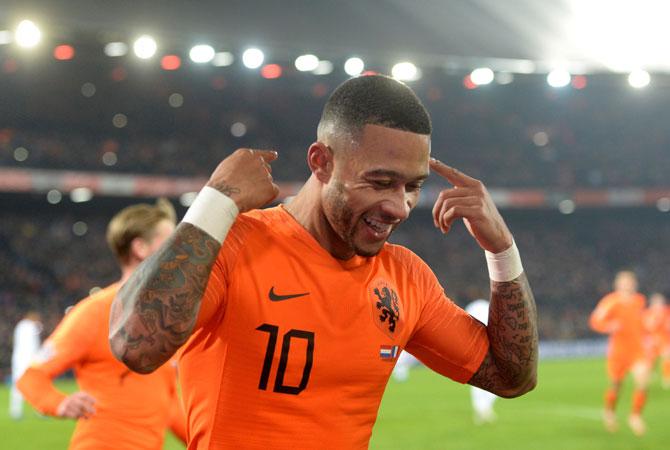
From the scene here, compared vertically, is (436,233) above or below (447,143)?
below

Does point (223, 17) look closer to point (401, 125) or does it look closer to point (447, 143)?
point (401, 125)

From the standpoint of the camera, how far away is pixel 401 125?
6.89ft

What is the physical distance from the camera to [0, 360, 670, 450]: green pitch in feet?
35.5

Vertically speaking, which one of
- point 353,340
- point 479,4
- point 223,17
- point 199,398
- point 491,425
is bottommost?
point 199,398

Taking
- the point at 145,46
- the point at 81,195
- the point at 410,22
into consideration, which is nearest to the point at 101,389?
the point at 410,22

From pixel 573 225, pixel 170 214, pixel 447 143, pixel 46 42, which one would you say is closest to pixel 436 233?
pixel 447 143

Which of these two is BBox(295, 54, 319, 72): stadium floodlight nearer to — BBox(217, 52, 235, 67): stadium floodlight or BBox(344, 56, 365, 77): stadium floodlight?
BBox(344, 56, 365, 77): stadium floodlight

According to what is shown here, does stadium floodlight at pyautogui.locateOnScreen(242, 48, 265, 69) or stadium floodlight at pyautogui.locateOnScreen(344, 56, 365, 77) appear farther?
stadium floodlight at pyautogui.locateOnScreen(344, 56, 365, 77)

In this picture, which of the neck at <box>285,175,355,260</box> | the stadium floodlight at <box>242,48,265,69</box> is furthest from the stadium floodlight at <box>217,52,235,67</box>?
the neck at <box>285,175,355,260</box>

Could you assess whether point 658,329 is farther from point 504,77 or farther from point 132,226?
point 132,226

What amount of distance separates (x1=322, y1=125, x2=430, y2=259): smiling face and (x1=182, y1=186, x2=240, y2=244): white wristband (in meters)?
0.29

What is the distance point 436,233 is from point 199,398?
35.1 meters

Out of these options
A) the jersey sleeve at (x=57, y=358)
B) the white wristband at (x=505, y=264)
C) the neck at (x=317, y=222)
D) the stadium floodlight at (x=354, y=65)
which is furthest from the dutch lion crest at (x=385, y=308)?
the stadium floodlight at (x=354, y=65)

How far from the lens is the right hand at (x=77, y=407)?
3.56 meters
